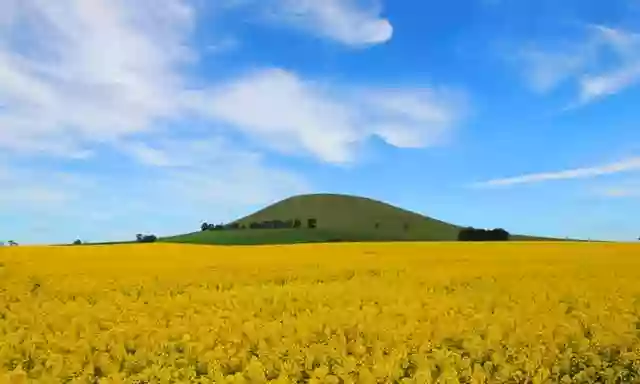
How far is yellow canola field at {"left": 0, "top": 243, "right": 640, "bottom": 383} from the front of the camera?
720cm

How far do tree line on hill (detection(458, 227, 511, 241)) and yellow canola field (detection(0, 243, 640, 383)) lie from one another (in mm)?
44251

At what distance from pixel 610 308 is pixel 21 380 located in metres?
8.16

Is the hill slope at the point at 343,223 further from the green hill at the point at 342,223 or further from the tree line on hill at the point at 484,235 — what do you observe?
the tree line on hill at the point at 484,235

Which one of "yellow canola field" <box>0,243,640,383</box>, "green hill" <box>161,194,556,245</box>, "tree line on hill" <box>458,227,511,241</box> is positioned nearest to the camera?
"yellow canola field" <box>0,243,640,383</box>

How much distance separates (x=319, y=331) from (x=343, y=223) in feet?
255

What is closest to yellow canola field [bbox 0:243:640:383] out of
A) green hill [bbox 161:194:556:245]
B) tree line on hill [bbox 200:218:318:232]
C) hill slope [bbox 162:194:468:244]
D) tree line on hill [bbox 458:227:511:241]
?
tree line on hill [bbox 458:227:511:241]

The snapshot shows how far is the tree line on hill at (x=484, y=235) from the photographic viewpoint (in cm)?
5750

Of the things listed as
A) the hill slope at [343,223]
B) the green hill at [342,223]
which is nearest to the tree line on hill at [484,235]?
the green hill at [342,223]

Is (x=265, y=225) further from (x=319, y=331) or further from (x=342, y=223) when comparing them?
(x=319, y=331)

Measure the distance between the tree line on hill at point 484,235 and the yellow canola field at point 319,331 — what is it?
44251 mm

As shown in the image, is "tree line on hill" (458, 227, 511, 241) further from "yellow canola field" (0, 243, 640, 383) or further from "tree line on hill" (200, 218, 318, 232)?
"yellow canola field" (0, 243, 640, 383)

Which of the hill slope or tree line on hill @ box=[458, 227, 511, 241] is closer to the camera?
tree line on hill @ box=[458, 227, 511, 241]

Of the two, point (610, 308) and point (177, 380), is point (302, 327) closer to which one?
point (177, 380)

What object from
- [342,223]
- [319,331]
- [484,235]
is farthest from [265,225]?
[319,331]
